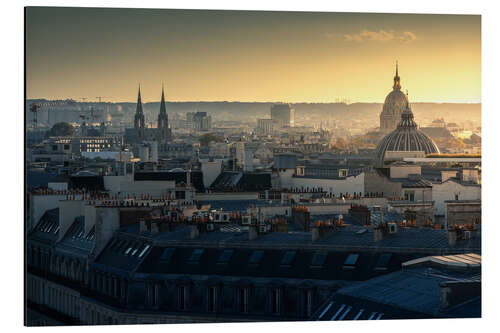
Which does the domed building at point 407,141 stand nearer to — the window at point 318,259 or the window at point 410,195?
the window at point 410,195

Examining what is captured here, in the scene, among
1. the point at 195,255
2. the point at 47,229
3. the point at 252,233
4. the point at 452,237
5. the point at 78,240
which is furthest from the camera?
the point at 47,229

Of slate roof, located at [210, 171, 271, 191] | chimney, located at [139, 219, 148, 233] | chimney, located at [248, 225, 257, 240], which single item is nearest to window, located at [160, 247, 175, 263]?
chimney, located at [248, 225, 257, 240]

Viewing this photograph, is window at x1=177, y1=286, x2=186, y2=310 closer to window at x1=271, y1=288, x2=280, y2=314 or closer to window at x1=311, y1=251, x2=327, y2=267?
window at x1=271, y1=288, x2=280, y2=314

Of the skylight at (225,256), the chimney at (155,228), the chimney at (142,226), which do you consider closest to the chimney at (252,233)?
the skylight at (225,256)

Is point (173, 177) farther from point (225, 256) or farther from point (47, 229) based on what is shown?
point (225, 256)

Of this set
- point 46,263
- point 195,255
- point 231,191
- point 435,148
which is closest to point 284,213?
point 46,263

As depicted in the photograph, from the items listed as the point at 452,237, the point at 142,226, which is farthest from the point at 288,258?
the point at 142,226

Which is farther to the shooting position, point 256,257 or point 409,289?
point 256,257

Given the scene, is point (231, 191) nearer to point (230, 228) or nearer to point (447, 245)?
point (230, 228)
